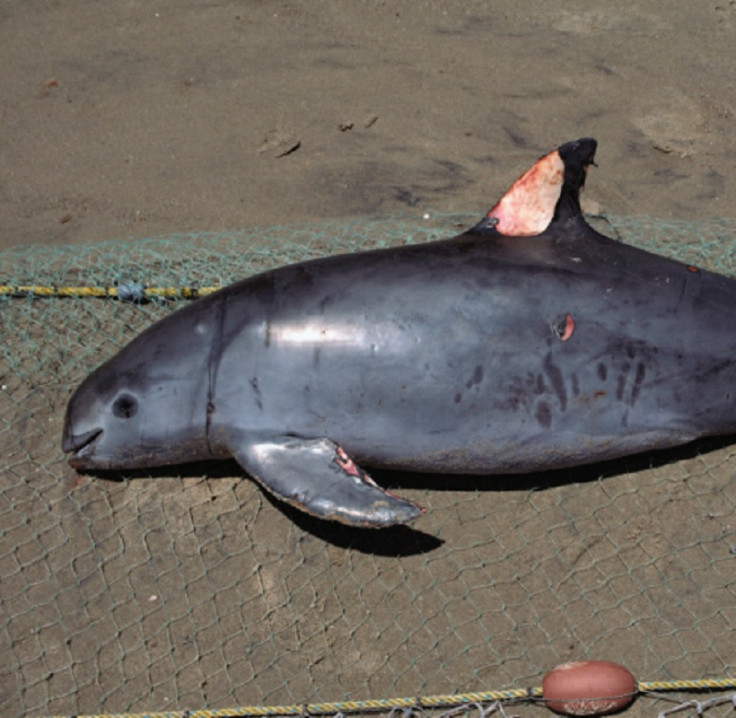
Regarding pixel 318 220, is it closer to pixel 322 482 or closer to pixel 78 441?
pixel 78 441

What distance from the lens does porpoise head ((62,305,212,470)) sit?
5.44 meters

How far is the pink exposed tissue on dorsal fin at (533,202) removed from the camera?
5746 millimetres

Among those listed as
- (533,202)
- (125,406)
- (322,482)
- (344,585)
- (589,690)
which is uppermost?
(533,202)

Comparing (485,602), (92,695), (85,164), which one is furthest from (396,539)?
(85,164)

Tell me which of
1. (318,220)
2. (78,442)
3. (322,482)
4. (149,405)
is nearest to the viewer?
(322,482)

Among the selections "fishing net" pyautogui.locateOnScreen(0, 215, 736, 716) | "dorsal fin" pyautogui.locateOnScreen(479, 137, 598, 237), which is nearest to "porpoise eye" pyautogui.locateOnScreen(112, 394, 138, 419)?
"fishing net" pyautogui.locateOnScreen(0, 215, 736, 716)

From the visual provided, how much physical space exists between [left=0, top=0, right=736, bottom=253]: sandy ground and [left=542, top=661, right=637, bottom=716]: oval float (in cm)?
476

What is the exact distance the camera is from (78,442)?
570 cm

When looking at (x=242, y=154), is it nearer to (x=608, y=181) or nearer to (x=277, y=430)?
(x=608, y=181)

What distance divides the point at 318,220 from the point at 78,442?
11.5 feet

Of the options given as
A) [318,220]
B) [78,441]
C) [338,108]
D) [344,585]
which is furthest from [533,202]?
[338,108]

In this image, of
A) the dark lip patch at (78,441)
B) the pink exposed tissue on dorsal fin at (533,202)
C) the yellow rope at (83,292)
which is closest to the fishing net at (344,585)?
the dark lip patch at (78,441)

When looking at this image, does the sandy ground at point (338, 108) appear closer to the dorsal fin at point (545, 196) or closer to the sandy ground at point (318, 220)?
the sandy ground at point (318, 220)

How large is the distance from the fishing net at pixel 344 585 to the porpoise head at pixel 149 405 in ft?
1.20
